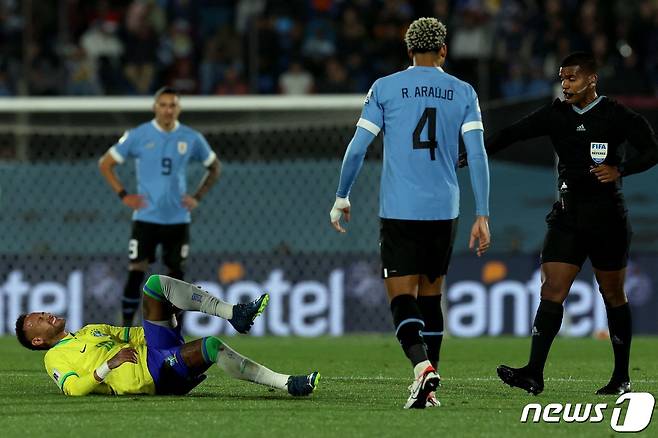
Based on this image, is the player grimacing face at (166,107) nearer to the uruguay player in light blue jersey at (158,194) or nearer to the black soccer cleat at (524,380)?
the uruguay player in light blue jersey at (158,194)

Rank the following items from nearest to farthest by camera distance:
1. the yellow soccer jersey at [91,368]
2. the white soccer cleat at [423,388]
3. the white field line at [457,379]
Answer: the white soccer cleat at [423,388] < the yellow soccer jersey at [91,368] < the white field line at [457,379]

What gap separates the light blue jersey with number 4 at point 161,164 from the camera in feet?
40.2

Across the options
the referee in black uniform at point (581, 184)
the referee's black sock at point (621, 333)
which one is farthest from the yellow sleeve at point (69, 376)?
the referee's black sock at point (621, 333)

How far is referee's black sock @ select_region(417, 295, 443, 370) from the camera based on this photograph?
310 inches

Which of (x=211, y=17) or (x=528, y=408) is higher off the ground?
(x=211, y=17)

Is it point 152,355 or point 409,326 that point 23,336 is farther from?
point 409,326

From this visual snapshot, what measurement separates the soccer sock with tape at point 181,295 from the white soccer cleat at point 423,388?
44.3 inches

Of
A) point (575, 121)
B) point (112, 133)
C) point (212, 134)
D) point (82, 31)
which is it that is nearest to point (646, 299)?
point (212, 134)

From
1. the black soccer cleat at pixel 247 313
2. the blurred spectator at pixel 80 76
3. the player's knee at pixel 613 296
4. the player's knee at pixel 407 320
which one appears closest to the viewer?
the black soccer cleat at pixel 247 313

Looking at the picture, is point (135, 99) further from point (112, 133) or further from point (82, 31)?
point (82, 31)

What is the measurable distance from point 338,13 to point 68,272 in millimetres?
5446

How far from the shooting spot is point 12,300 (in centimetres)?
1419

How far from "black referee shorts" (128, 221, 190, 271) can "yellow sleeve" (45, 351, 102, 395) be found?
466 cm

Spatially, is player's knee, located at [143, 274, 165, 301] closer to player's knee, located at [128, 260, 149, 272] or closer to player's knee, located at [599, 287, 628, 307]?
player's knee, located at [599, 287, 628, 307]
